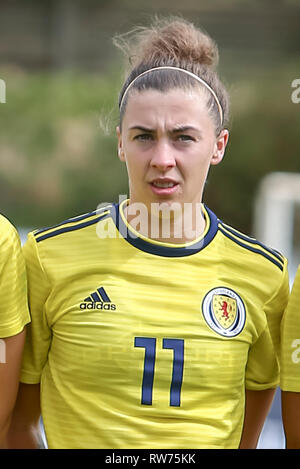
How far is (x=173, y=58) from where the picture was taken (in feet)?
7.87

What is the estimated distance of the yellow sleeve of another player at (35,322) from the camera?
2.31 meters

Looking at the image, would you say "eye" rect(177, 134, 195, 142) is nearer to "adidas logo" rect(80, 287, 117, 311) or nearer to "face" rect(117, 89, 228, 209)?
"face" rect(117, 89, 228, 209)

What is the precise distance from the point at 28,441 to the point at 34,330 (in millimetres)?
471

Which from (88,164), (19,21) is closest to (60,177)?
(88,164)

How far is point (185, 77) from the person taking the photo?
234 centimetres

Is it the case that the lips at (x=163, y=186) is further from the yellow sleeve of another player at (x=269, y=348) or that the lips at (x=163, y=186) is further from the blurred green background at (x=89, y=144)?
the blurred green background at (x=89, y=144)

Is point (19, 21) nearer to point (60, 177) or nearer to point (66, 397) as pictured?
point (60, 177)

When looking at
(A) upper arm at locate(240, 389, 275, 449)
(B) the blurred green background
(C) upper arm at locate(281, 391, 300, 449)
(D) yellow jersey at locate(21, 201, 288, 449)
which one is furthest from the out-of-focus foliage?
(C) upper arm at locate(281, 391, 300, 449)

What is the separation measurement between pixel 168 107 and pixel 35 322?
2.61 ft

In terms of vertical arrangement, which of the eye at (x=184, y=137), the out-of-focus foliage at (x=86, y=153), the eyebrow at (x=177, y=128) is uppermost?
Answer: the out-of-focus foliage at (x=86, y=153)

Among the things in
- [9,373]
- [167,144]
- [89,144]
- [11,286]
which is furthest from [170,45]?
[89,144]

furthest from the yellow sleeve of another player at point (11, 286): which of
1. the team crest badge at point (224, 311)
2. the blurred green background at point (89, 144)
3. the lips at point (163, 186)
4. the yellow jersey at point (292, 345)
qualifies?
the blurred green background at point (89, 144)

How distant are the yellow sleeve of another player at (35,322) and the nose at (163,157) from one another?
0.48m

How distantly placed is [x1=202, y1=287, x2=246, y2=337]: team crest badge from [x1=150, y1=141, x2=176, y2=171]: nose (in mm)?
427
